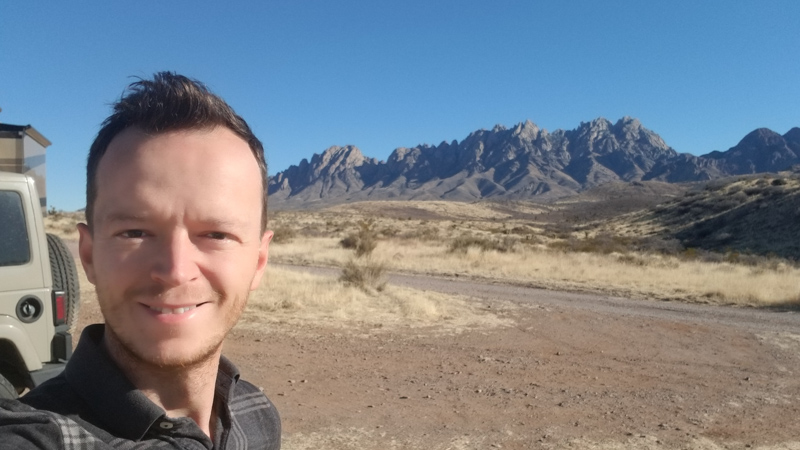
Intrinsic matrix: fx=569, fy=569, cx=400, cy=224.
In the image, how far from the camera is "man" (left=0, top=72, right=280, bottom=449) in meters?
1.13

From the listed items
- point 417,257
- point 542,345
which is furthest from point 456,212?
point 542,345

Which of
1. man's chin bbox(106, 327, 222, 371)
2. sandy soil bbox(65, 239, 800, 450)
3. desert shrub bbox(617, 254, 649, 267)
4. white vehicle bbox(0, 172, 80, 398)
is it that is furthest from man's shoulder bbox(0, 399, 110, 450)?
desert shrub bbox(617, 254, 649, 267)

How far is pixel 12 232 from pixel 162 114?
11.7ft

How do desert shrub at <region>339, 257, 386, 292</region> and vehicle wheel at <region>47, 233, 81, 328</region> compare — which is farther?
desert shrub at <region>339, 257, 386, 292</region>

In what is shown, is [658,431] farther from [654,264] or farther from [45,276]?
[654,264]

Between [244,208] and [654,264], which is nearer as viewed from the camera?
[244,208]

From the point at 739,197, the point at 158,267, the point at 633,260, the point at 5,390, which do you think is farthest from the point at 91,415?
the point at 739,197

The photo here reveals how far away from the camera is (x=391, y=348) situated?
8.67m

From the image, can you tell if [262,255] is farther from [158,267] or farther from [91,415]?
[91,415]

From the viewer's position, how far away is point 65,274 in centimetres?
457

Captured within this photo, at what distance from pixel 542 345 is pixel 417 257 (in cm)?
1540

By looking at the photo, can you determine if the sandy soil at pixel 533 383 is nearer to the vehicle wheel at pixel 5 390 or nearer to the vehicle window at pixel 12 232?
the vehicle wheel at pixel 5 390

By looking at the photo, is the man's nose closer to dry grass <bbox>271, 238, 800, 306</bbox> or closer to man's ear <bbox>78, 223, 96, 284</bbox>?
man's ear <bbox>78, 223, 96, 284</bbox>

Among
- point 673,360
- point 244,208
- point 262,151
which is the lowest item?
point 673,360
